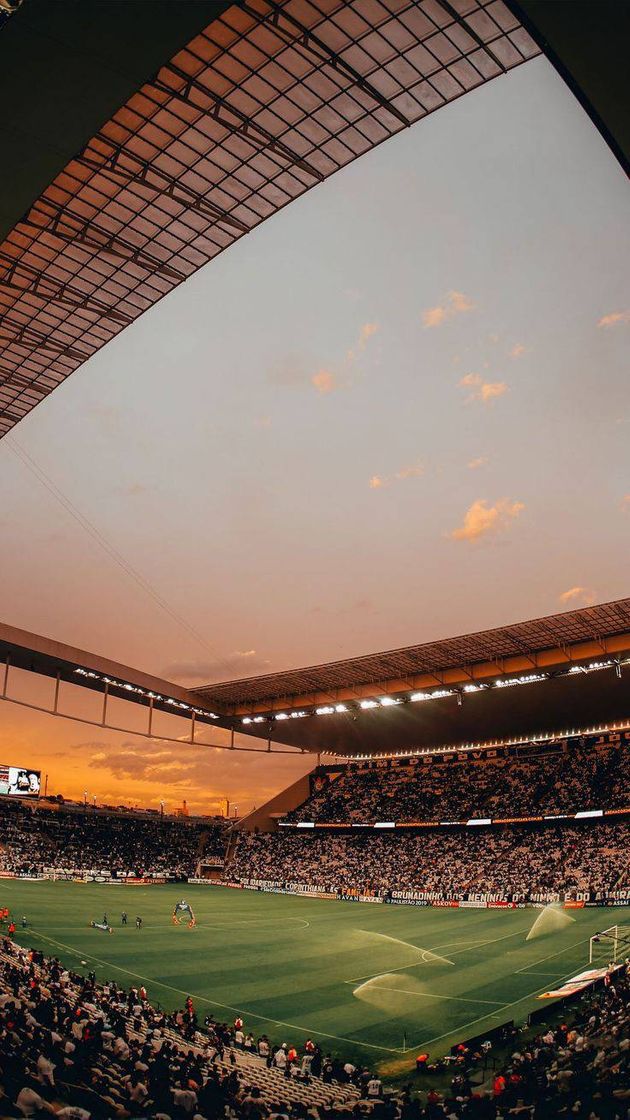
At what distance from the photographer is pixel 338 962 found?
3291 cm

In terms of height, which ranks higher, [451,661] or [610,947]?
[451,661]

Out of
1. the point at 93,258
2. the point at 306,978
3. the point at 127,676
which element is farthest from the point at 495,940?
the point at 93,258

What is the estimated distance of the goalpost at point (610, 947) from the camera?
1189 inches

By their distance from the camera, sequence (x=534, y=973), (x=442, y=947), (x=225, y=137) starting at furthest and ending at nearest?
(x=442, y=947)
(x=534, y=973)
(x=225, y=137)

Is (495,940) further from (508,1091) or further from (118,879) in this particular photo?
(118,879)

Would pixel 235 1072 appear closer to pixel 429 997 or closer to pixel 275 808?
pixel 429 997

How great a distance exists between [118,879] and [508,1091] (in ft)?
216

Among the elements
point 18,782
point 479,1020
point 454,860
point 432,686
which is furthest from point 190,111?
point 18,782

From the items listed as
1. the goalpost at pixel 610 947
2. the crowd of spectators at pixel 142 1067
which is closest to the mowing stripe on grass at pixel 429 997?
the goalpost at pixel 610 947

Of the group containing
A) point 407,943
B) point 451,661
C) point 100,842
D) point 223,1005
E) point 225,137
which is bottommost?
point 407,943

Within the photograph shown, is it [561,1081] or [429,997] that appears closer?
[561,1081]

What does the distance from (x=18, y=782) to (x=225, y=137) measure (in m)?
69.4

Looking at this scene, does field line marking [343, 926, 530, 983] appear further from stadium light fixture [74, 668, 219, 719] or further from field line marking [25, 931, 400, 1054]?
stadium light fixture [74, 668, 219, 719]

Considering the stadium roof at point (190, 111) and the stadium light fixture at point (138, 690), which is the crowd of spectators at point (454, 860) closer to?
the stadium light fixture at point (138, 690)
